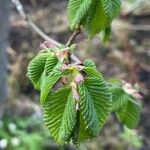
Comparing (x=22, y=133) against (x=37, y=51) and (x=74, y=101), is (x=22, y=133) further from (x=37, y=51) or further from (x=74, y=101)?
(x=74, y=101)

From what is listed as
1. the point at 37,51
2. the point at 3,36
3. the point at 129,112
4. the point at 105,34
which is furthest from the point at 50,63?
the point at 37,51

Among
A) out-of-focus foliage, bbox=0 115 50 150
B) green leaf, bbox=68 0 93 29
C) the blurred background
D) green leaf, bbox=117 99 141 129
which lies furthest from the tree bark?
green leaf, bbox=68 0 93 29

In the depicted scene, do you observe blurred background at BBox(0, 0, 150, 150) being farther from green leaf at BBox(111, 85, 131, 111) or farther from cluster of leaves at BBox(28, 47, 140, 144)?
A: cluster of leaves at BBox(28, 47, 140, 144)

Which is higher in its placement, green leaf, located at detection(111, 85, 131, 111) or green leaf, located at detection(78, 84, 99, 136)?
green leaf, located at detection(78, 84, 99, 136)

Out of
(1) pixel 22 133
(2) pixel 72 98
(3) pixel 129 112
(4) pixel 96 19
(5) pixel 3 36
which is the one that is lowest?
(1) pixel 22 133

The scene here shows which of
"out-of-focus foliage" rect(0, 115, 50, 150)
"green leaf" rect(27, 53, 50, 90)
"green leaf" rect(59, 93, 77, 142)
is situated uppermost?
"green leaf" rect(27, 53, 50, 90)

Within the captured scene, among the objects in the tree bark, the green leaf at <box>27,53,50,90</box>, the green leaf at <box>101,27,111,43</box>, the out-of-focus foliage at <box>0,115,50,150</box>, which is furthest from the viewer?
the out-of-focus foliage at <box>0,115,50,150</box>

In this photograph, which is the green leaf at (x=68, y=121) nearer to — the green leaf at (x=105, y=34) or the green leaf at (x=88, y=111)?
the green leaf at (x=88, y=111)

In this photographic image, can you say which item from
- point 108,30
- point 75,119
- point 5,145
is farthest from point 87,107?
point 5,145

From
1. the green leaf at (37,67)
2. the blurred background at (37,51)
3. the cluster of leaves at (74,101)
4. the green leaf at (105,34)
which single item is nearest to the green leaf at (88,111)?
the cluster of leaves at (74,101)
